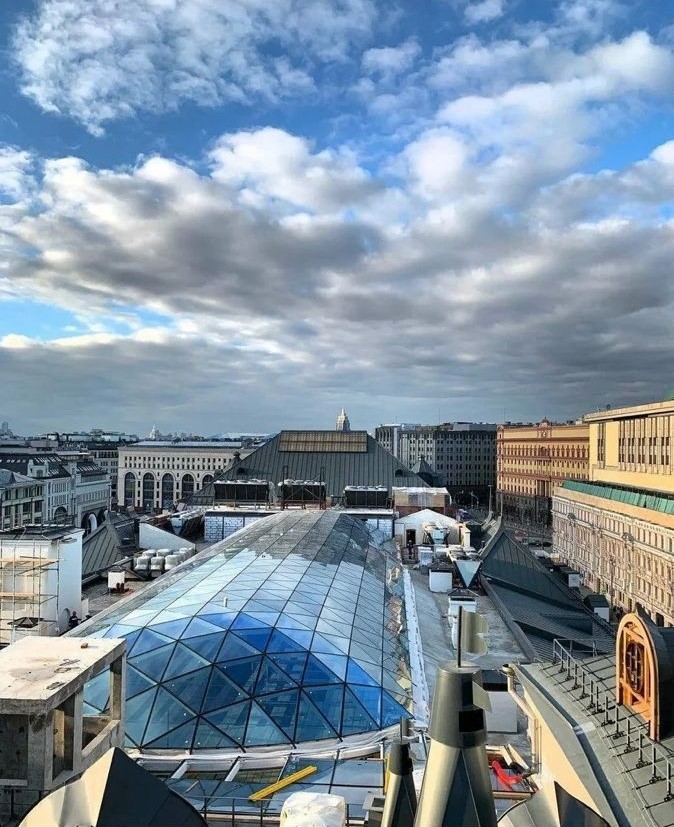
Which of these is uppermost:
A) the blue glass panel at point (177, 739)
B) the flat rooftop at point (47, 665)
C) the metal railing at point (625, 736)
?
the flat rooftop at point (47, 665)

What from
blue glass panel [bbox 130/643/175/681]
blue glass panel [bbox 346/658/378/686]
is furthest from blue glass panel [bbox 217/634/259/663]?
blue glass panel [bbox 346/658/378/686]

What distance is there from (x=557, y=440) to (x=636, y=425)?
4636 centimetres

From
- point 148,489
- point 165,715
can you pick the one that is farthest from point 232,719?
point 148,489

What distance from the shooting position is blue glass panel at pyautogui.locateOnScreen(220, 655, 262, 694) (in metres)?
15.7

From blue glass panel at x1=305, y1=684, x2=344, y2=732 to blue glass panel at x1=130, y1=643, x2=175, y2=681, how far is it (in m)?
3.77

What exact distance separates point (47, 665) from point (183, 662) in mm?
6682

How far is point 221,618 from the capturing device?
18.5m

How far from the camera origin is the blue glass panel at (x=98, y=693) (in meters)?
15.4

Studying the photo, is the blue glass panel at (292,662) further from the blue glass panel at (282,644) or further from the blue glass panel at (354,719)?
the blue glass panel at (354,719)

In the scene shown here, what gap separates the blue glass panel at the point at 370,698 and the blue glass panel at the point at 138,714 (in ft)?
16.7

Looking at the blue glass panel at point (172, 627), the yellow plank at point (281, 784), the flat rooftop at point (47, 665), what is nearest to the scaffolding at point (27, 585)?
the blue glass panel at point (172, 627)

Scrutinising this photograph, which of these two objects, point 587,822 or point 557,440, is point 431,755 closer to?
point 587,822

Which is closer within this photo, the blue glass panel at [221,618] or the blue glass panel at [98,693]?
the blue glass panel at [98,693]

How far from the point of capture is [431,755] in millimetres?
5992
